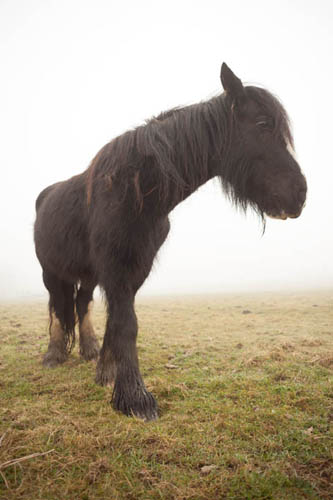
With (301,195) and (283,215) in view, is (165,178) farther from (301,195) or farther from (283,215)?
(301,195)

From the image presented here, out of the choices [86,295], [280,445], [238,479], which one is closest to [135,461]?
[238,479]

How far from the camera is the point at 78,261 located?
4215mm

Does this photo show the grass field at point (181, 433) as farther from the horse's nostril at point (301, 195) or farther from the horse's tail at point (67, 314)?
the horse's nostril at point (301, 195)

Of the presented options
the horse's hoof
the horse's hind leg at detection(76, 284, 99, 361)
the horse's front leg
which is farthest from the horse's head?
the horse's hind leg at detection(76, 284, 99, 361)

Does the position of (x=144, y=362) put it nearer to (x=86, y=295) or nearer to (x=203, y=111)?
(x=86, y=295)

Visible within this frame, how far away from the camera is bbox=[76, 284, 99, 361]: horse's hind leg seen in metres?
5.38

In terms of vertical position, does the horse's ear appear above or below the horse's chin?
above

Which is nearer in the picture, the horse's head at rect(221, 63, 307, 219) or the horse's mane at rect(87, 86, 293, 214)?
the horse's head at rect(221, 63, 307, 219)

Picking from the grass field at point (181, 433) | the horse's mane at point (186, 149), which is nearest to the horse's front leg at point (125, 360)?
the grass field at point (181, 433)

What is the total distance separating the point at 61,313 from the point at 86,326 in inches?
21.0

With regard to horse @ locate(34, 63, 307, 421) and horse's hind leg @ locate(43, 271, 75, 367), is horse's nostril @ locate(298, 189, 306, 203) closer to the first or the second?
horse @ locate(34, 63, 307, 421)

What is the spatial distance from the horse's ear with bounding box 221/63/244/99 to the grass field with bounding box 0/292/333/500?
325cm

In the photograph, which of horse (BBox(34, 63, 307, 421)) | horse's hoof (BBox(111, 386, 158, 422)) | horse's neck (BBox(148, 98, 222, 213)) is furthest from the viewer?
horse's neck (BBox(148, 98, 222, 213))

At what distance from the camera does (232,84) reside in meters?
3.16
